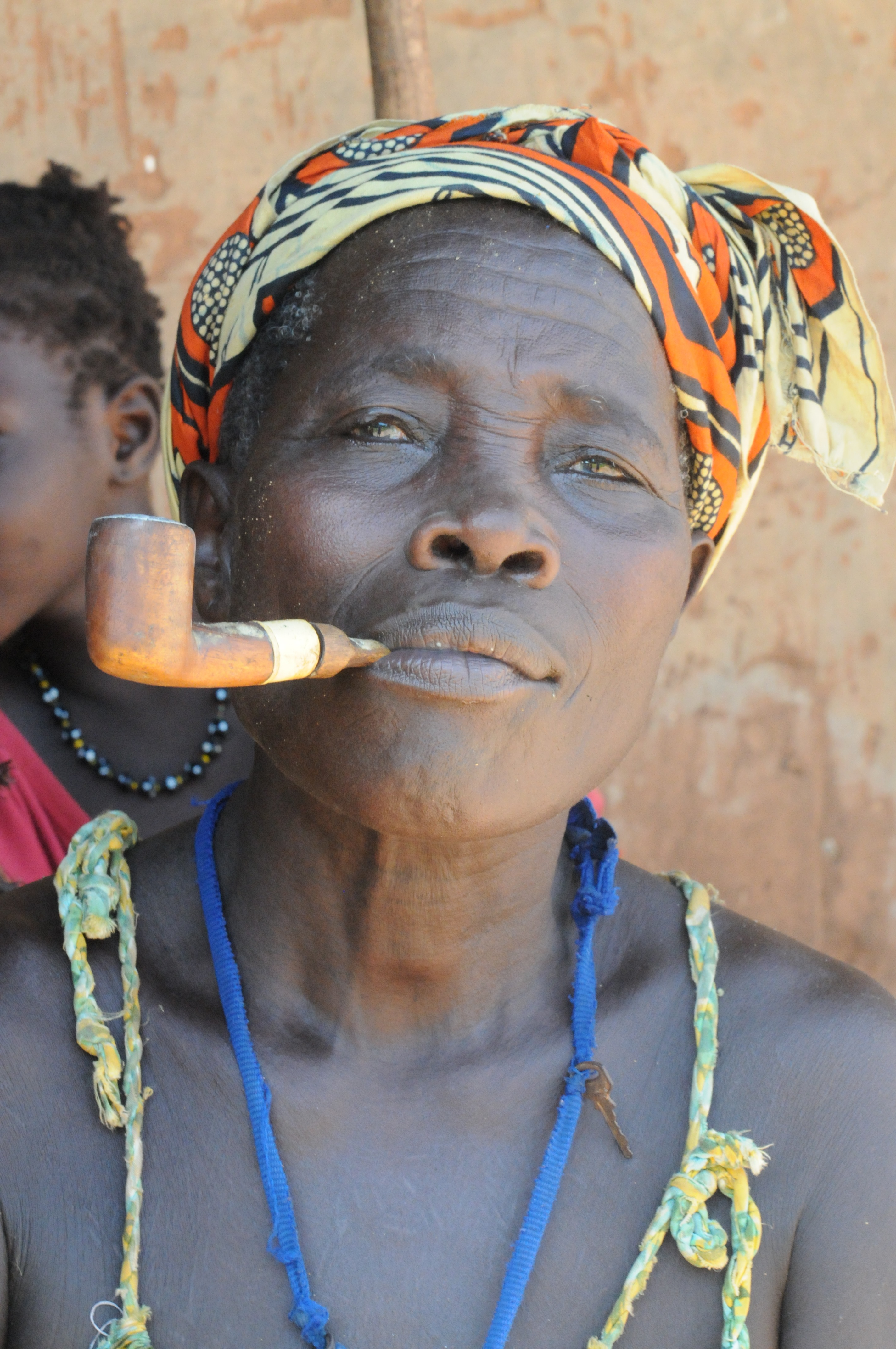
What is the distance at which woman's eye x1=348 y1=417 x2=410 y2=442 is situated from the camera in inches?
54.3

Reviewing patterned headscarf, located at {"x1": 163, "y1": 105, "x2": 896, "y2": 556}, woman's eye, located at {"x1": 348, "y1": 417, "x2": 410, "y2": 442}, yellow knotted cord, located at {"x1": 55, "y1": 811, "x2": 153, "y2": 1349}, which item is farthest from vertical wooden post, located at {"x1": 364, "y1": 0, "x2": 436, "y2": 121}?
yellow knotted cord, located at {"x1": 55, "y1": 811, "x2": 153, "y2": 1349}

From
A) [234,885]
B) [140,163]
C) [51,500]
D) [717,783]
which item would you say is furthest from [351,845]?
[140,163]

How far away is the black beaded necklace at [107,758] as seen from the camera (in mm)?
2357

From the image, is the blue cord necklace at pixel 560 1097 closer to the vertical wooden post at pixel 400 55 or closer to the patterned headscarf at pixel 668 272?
the patterned headscarf at pixel 668 272

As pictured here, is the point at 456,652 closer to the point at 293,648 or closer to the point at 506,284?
the point at 293,648

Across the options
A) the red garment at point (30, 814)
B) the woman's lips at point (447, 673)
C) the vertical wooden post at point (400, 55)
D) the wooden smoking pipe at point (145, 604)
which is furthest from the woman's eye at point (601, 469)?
the red garment at point (30, 814)

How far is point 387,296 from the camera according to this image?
4.66ft

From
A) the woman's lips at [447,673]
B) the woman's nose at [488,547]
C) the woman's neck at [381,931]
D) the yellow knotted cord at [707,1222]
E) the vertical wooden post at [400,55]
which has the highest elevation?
the vertical wooden post at [400,55]

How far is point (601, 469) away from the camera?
4.67 ft

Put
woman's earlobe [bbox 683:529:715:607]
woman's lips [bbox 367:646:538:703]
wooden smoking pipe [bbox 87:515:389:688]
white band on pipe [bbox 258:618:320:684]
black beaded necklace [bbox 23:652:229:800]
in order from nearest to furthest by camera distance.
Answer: wooden smoking pipe [bbox 87:515:389:688]
white band on pipe [bbox 258:618:320:684]
woman's lips [bbox 367:646:538:703]
woman's earlobe [bbox 683:529:715:607]
black beaded necklace [bbox 23:652:229:800]

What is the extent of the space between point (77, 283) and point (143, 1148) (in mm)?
1584

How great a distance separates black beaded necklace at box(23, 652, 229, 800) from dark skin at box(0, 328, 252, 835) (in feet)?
0.04

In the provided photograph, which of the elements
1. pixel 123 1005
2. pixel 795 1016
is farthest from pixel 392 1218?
pixel 795 1016

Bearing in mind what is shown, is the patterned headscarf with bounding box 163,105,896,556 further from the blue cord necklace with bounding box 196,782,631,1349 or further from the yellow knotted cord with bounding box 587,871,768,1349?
the yellow knotted cord with bounding box 587,871,768,1349
